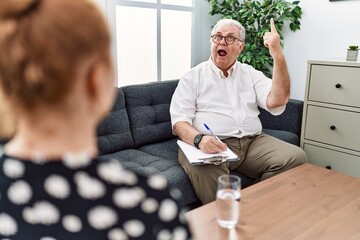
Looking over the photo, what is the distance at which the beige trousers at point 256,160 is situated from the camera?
5.94ft

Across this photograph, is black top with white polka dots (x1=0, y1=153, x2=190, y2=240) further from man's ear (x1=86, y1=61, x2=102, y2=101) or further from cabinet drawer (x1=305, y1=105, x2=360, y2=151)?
cabinet drawer (x1=305, y1=105, x2=360, y2=151)

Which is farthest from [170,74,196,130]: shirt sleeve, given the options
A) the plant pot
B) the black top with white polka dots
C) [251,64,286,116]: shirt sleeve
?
the black top with white polka dots

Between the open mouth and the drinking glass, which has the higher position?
the open mouth

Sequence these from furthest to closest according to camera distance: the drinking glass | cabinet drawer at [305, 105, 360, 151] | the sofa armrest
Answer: the sofa armrest → cabinet drawer at [305, 105, 360, 151] → the drinking glass

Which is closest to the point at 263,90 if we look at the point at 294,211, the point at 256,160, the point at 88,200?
the point at 256,160

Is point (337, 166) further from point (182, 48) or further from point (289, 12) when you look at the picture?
point (182, 48)

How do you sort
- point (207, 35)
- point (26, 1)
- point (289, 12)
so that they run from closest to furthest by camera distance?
point (26, 1) → point (289, 12) → point (207, 35)

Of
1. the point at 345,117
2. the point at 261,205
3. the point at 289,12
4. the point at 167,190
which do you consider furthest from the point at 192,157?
the point at 289,12

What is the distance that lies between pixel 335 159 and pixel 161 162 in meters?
1.17

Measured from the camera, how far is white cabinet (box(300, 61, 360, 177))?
7.04ft

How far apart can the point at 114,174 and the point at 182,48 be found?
267 centimetres

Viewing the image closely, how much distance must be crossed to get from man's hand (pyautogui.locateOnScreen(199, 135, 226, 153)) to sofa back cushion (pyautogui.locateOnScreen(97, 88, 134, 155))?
23.2 inches

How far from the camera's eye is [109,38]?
38cm

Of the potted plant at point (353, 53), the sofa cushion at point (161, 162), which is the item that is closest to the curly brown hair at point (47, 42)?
the sofa cushion at point (161, 162)
